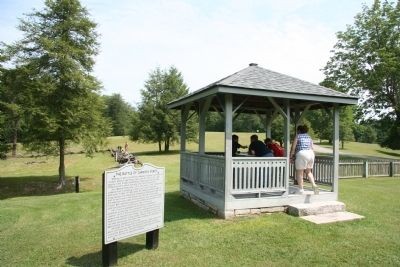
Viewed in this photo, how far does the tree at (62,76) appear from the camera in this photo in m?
→ 19.3

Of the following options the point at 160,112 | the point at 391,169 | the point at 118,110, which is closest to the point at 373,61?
the point at 391,169

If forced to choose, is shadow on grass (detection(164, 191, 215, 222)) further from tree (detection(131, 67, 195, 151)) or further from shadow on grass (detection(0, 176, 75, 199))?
tree (detection(131, 67, 195, 151))

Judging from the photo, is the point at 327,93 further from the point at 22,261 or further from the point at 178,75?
the point at 178,75

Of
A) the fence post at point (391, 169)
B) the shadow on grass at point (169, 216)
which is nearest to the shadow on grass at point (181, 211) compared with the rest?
the shadow on grass at point (169, 216)

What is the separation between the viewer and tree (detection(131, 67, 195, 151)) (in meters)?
43.8

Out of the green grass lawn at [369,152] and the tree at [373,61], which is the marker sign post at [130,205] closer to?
the tree at [373,61]

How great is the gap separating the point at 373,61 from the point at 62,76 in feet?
87.9

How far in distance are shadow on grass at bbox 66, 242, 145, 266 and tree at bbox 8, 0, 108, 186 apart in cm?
1366

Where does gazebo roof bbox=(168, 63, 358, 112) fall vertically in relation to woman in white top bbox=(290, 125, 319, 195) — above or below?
above

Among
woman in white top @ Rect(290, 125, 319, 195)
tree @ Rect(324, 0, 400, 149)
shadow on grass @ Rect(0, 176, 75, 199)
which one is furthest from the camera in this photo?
tree @ Rect(324, 0, 400, 149)

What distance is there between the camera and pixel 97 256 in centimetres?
621

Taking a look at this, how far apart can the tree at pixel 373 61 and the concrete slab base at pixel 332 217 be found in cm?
2489

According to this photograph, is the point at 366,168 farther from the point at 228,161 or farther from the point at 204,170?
the point at 228,161

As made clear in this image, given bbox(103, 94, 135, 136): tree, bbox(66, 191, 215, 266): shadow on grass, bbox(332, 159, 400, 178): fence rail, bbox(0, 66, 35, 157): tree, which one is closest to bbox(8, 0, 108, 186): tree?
bbox(0, 66, 35, 157): tree
